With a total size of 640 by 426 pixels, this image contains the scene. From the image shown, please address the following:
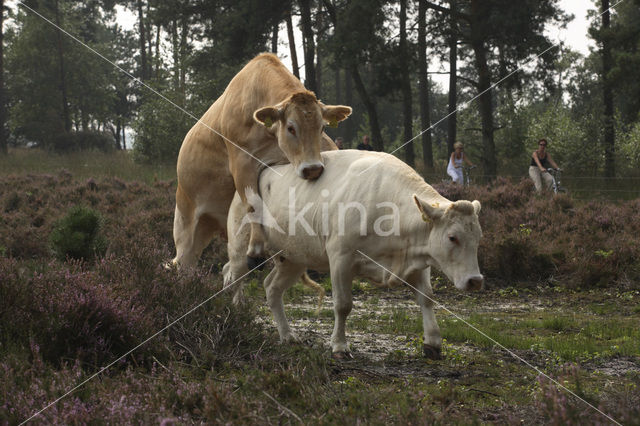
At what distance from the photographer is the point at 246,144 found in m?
6.89

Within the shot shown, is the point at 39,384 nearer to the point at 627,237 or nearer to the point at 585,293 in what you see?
the point at 585,293

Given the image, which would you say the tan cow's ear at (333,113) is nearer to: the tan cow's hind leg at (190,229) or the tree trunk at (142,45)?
the tan cow's hind leg at (190,229)

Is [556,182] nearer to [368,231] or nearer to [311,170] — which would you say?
[311,170]

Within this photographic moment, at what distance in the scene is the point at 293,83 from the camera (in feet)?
22.2

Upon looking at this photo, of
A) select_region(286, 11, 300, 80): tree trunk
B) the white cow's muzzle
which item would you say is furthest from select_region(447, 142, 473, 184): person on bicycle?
select_region(286, 11, 300, 80): tree trunk

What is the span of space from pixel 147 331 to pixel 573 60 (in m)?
73.3

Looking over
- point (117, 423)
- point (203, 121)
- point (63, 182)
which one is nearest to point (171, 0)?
point (63, 182)

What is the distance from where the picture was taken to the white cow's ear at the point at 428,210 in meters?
4.84

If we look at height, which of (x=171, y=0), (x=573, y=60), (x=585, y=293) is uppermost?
(x=573, y=60)

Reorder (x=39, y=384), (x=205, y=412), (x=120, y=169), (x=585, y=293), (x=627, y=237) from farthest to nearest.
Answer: (x=120, y=169)
(x=627, y=237)
(x=585, y=293)
(x=39, y=384)
(x=205, y=412)

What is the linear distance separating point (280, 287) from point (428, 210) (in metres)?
2.20

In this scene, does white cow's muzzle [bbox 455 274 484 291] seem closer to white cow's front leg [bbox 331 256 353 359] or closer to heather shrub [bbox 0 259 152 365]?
white cow's front leg [bbox 331 256 353 359]

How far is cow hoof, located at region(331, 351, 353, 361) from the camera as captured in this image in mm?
5498

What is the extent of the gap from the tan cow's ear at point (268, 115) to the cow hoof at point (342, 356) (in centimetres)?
220
